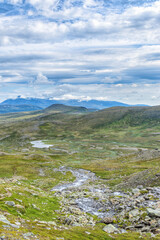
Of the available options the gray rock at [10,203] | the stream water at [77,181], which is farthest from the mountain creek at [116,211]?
the stream water at [77,181]

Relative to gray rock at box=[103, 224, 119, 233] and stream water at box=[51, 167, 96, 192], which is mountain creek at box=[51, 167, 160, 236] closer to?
gray rock at box=[103, 224, 119, 233]

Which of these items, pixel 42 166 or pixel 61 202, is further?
pixel 42 166

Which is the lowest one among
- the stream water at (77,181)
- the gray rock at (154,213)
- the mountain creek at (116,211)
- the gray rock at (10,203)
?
the stream water at (77,181)

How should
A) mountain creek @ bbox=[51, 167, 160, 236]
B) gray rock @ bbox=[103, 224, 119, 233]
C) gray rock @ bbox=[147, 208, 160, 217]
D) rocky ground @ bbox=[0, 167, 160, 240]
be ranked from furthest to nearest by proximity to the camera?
1. gray rock @ bbox=[147, 208, 160, 217]
2. mountain creek @ bbox=[51, 167, 160, 236]
3. gray rock @ bbox=[103, 224, 119, 233]
4. rocky ground @ bbox=[0, 167, 160, 240]

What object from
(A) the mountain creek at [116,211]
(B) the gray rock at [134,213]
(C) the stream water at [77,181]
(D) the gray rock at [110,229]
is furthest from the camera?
(C) the stream water at [77,181]

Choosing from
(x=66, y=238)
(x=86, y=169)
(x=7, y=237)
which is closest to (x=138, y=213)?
(x=66, y=238)

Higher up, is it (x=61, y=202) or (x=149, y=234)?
(x=149, y=234)

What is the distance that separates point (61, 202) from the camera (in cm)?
4141

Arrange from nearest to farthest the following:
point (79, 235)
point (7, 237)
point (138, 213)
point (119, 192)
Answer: point (7, 237) < point (79, 235) < point (138, 213) < point (119, 192)

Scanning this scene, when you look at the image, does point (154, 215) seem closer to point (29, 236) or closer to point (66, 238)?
point (66, 238)

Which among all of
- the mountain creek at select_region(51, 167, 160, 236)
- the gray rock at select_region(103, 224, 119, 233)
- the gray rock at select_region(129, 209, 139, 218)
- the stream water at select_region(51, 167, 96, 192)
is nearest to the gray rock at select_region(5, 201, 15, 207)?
the mountain creek at select_region(51, 167, 160, 236)

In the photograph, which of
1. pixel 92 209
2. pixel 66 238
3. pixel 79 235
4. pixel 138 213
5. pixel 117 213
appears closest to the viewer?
pixel 66 238

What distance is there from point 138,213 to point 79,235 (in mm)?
12360

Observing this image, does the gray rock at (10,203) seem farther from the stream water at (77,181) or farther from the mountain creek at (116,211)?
the stream water at (77,181)
